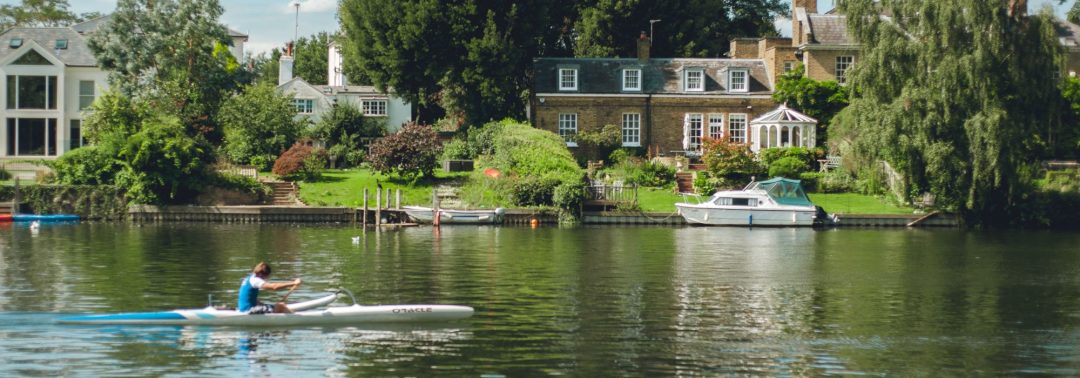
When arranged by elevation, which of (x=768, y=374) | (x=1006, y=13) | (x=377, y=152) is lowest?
(x=768, y=374)

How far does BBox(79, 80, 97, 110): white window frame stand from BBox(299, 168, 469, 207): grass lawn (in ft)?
53.6

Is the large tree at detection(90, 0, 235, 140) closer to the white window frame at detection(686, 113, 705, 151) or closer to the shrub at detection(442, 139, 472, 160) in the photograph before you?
the shrub at detection(442, 139, 472, 160)

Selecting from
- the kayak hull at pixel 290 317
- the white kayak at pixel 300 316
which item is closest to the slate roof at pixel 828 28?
the white kayak at pixel 300 316

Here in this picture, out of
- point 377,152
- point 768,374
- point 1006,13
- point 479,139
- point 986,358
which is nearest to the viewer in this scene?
point 768,374

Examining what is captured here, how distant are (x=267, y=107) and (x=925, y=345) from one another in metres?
48.8

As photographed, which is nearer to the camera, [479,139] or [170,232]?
[170,232]

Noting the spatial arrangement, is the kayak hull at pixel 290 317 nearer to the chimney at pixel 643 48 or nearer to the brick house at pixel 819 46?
the chimney at pixel 643 48

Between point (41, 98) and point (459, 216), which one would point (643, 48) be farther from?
point (41, 98)

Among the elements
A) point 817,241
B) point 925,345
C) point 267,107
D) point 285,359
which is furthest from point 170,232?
point 925,345

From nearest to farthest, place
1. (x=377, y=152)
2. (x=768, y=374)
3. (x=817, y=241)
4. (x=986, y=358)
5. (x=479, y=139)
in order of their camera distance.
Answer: (x=768, y=374), (x=986, y=358), (x=817, y=241), (x=377, y=152), (x=479, y=139)

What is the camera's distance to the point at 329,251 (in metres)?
42.1

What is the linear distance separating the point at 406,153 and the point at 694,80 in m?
19.0

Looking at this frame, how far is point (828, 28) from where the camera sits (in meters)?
71.8

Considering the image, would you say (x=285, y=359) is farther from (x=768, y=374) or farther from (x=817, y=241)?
(x=817, y=241)
